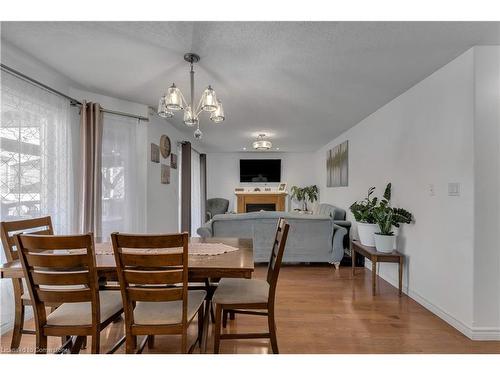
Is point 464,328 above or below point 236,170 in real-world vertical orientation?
below

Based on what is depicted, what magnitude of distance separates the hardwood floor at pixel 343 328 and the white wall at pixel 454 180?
0.20 m

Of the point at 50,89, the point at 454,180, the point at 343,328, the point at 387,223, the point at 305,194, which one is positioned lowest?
the point at 343,328

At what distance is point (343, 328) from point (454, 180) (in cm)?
159

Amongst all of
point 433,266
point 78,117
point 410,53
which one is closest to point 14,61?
point 78,117

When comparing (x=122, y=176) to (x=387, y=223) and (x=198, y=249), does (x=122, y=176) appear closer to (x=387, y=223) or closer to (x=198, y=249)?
(x=198, y=249)

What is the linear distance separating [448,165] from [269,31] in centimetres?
193

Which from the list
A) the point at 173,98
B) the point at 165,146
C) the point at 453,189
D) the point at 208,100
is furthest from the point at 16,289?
the point at 453,189

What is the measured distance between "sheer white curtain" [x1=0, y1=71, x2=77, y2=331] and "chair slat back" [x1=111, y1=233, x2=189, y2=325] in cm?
141

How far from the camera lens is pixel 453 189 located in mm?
2223

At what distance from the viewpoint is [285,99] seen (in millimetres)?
3225

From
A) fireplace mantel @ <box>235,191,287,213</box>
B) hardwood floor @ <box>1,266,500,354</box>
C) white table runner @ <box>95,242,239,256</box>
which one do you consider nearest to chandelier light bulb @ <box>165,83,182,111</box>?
white table runner @ <box>95,242,239,256</box>

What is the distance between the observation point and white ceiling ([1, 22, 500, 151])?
1792 mm

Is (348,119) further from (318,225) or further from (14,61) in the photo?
(14,61)

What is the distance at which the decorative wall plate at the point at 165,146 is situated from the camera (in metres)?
4.02
